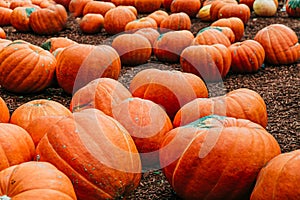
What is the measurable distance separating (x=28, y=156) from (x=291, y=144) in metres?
2.03

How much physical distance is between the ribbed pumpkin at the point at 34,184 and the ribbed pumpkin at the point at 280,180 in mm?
985

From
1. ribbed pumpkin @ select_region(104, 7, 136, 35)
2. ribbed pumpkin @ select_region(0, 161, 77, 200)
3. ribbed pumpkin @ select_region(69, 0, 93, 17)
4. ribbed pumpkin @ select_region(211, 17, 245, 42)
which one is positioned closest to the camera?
ribbed pumpkin @ select_region(0, 161, 77, 200)

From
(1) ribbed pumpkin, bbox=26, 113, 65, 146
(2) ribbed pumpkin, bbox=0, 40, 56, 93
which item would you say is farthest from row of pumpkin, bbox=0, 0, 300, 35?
(1) ribbed pumpkin, bbox=26, 113, 65, 146

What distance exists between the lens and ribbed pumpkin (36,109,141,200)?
2.65 m

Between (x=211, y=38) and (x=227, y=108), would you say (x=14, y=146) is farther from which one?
(x=211, y=38)

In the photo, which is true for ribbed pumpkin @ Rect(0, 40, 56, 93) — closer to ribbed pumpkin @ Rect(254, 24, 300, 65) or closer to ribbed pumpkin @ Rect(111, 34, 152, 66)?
ribbed pumpkin @ Rect(111, 34, 152, 66)

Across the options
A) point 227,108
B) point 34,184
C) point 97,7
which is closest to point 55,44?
point 97,7

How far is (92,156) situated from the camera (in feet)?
8.77

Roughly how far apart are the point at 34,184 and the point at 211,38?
160 inches

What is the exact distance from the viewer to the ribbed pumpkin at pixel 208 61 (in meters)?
5.29

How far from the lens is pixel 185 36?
20.2 ft

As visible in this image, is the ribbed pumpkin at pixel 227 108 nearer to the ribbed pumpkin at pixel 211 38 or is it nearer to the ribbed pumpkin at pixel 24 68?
the ribbed pumpkin at pixel 24 68

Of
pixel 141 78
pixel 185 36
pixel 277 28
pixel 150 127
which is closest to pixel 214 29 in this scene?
pixel 185 36

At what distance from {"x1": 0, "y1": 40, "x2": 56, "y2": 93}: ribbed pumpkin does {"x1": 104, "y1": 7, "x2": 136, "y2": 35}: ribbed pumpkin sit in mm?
2809
